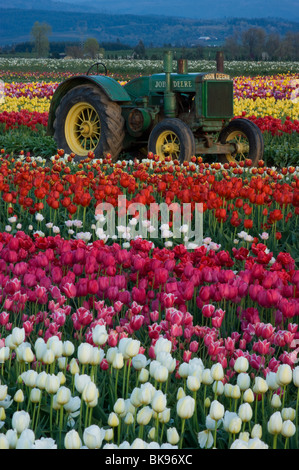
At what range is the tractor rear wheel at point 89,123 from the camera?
31.6 ft

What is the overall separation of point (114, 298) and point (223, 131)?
6.95 metres

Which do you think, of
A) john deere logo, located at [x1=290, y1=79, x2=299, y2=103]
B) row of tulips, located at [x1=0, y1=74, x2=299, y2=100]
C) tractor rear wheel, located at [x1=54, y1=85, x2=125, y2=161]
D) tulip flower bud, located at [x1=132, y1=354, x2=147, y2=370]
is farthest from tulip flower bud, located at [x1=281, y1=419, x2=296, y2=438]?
row of tulips, located at [x1=0, y1=74, x2=299, y2=100]

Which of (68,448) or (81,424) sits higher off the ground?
(68,448)

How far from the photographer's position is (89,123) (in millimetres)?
10195

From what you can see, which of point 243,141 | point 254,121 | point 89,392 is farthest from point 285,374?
point 254,121

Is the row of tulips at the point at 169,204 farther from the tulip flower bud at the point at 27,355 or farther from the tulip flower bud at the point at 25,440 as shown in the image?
the tulip flower bud at the point at 25,440

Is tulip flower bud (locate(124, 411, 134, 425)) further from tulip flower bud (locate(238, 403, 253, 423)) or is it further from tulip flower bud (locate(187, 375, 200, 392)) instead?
tulip flower bud (locate(238, 403, 253, 423))

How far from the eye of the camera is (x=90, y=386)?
7.75ft

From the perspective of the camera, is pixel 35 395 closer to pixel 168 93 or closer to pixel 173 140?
pixel 173 140

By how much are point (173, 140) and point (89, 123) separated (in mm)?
1394

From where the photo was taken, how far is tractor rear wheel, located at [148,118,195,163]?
356 inches

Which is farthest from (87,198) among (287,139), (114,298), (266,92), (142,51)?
(142,51)
